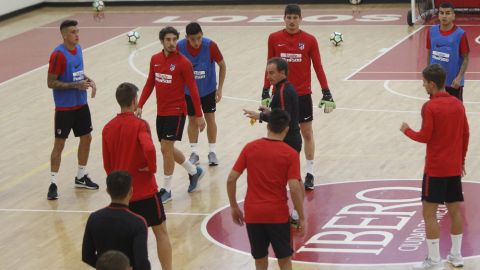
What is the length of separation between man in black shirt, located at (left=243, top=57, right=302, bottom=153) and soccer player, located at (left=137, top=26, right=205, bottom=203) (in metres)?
1.44

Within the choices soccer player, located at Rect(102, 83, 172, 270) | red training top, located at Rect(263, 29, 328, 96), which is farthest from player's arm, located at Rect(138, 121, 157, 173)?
red training top, located at Rect(263, 29, 328, 96)

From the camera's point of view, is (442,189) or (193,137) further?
(193,137)

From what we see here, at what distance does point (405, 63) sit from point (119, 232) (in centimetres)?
1399

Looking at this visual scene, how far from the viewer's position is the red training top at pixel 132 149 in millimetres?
9406

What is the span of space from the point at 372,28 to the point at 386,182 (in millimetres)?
12515

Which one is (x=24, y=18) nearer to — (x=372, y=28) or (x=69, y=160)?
(x=372, y=28)

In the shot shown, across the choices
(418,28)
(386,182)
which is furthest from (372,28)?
(386,182)

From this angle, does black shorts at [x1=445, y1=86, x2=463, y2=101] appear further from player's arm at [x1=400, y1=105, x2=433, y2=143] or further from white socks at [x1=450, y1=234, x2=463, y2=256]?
player's arm at [x1=400, y1=105, x2=433, y2=143]

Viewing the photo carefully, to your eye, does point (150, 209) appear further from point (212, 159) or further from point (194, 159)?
point (212, 159)

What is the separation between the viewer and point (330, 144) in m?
15.1

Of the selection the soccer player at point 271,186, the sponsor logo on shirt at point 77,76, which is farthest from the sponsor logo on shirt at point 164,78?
the soccer player at point 271,186

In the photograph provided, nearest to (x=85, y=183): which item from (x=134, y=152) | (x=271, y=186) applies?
(x=134, y=152)

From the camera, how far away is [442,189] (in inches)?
388

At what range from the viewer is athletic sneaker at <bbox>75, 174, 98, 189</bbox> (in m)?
13.6
